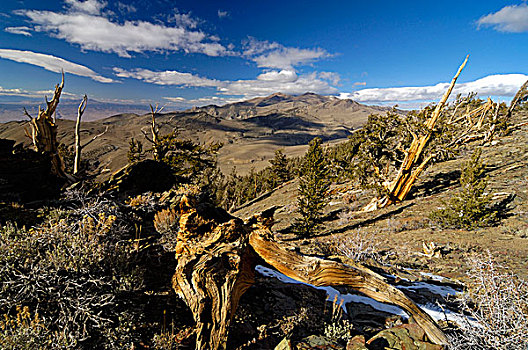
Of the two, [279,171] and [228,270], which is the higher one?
[228,270]

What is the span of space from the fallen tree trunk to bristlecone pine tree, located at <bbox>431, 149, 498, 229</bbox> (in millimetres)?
11226

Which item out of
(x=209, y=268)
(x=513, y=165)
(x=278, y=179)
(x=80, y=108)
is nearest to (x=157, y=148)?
(x=80, y=108)

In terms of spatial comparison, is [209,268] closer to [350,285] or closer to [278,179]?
[350,285]

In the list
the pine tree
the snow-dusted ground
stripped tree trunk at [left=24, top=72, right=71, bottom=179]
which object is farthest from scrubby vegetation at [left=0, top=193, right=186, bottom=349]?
the pine tree

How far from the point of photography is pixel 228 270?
Answer: 3.99 meters

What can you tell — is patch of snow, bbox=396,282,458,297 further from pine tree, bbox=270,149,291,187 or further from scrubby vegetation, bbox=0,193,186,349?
pine tree, bbox=270,149,291,187

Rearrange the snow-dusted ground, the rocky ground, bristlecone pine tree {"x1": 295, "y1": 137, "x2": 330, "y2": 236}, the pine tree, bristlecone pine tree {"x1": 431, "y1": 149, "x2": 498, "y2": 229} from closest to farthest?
the rocky ground
the snow-dusted ground
bristlecone pine tree {"x1": 431, "y1": 149, "x2": 498, "y2": 229}
bristlecone pine tree {"x1": 295, "y1": 137, "x2": 330, "y2": 236}
the pine tree

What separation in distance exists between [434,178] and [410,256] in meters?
15.9

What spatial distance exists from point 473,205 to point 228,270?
14.0 metres

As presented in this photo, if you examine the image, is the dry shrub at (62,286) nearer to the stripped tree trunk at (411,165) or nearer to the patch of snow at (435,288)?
the patch of snow at (435,288)

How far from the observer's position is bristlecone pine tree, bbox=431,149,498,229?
1205 cm

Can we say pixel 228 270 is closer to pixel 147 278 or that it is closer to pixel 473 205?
pixel 147 278

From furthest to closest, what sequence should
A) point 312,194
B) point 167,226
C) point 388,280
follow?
point 312,194 < point 388,280 < point 167,226

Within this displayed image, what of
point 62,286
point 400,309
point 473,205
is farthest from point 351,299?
point 473,205
